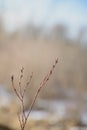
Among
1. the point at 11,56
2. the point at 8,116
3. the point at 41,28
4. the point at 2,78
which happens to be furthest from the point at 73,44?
the point at 8,116

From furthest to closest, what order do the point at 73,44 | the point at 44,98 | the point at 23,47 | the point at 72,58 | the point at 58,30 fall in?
1. the point at 58,30
2. the point at 73,44
3. the point at 72,58
4. the point at 23,47
5. the point at 44,98

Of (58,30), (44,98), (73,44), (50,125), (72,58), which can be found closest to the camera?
(50,125)

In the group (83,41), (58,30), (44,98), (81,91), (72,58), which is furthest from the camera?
(58,30)

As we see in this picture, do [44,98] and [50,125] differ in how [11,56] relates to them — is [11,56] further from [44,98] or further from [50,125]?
[50,125]

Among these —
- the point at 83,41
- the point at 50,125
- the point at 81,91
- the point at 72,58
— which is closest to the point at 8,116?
the point at 50,125

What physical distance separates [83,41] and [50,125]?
25.0m

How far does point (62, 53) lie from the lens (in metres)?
30.7

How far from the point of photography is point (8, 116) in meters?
12.7

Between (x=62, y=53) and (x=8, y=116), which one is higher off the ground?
(x=8, y=116)

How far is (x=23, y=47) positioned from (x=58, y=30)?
12.5 m

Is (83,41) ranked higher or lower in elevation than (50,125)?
lower

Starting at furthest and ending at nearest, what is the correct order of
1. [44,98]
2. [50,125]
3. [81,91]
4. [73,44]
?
[73,44], [81,91], [44,98], [50,125]

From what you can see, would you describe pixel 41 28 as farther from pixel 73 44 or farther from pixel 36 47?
pixel 36 47

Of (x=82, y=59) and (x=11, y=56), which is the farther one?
(x=82, y=59)
